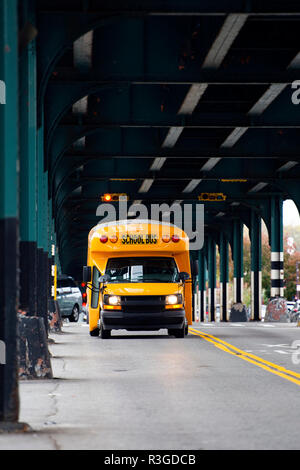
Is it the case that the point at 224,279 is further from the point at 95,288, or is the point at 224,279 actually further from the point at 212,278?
the point at 95,288

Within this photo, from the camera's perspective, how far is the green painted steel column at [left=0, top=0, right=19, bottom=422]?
30.9 ft

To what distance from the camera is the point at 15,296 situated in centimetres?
965

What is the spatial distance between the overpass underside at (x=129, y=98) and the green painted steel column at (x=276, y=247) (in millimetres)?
8537

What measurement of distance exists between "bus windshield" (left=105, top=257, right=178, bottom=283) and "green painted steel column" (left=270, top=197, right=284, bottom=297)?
23.3 meters

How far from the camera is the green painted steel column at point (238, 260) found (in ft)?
205

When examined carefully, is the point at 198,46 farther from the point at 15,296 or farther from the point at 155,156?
the point at 15,296

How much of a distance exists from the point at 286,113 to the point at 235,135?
3.10 m

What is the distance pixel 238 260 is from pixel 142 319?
3898 cm

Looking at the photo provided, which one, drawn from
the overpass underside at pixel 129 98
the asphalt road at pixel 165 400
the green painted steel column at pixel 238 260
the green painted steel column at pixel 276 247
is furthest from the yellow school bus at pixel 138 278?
the green painted steel column at pixel 238 260

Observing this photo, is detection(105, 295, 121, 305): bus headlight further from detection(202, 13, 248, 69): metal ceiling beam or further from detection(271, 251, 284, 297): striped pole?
detection(271, 251, 284, 297): striped pole

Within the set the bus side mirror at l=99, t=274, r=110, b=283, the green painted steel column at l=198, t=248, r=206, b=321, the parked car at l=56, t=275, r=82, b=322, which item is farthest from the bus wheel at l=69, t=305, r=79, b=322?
the green painted steel column at l=198, t=248, r=206, b=321

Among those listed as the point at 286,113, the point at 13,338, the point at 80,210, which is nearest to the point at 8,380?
the point at 13,338

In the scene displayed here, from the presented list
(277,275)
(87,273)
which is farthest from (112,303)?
(277,275)

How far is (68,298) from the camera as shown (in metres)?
47.9
